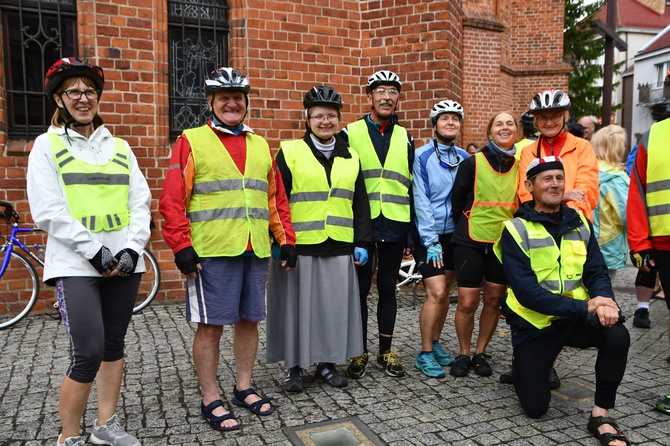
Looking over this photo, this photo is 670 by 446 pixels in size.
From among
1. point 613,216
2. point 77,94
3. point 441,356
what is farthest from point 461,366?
point 77,94

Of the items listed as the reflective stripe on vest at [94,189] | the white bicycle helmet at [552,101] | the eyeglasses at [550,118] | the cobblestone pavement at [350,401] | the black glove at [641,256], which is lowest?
the cobblestone pavement at [350,401]

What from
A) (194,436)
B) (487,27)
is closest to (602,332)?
(194,436)

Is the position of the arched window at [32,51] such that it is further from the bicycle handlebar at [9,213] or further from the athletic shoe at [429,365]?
the athletic shoe at [429,365]

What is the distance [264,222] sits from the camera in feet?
12.0

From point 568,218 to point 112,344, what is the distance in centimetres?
289

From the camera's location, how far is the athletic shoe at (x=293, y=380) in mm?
4023

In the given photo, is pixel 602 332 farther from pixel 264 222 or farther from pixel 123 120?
pixel 123 120

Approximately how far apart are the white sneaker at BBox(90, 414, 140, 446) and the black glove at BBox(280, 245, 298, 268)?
1.43 m

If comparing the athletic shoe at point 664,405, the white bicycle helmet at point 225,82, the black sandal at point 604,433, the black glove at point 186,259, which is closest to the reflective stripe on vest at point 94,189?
the black glove at point 186,259

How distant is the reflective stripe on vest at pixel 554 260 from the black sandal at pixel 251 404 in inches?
71.3

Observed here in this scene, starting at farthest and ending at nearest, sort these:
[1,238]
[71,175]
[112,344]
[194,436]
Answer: [1,238] < [194,436] < [112,344] < [71,175]

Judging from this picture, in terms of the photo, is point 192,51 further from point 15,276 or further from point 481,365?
point 481,365

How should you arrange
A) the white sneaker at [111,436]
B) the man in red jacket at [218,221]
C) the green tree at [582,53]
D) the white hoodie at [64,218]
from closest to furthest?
the white hoodie at [64,218], the white sneaker at [111,436], the man in red jacket at [218,221], the green tree at [582,53]

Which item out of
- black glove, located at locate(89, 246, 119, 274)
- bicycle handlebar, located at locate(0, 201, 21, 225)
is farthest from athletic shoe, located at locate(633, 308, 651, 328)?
bicycle handlebar, located at locate(0, 201, 21, 225)
